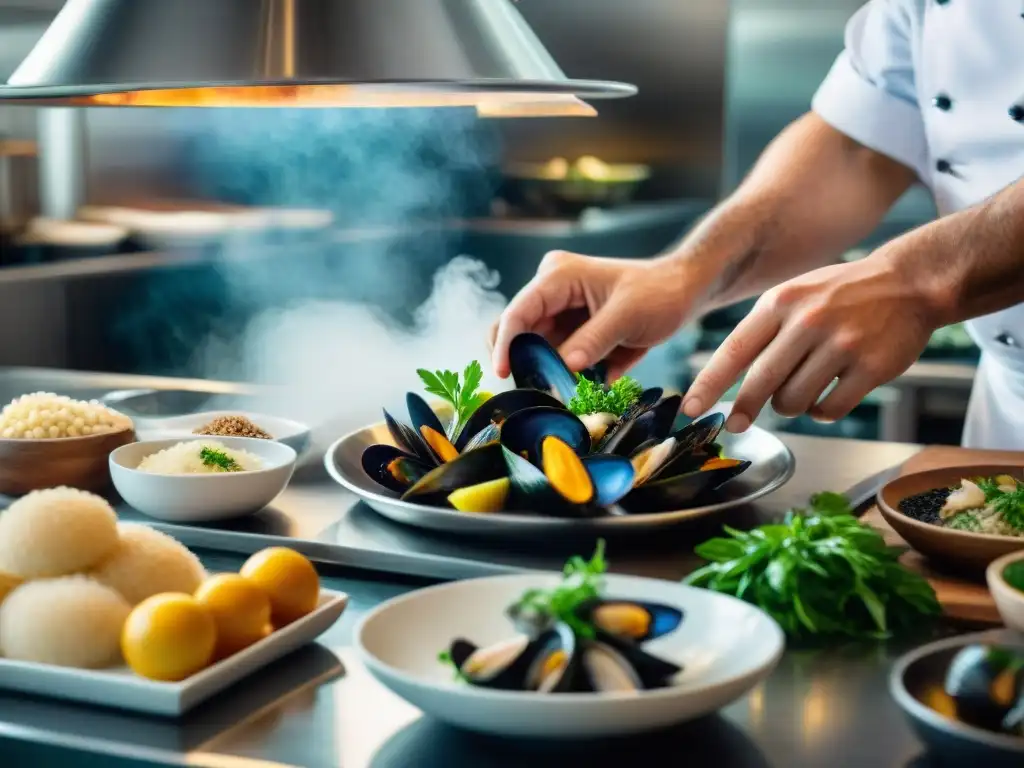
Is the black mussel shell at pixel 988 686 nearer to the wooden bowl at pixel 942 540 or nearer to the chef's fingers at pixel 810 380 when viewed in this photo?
the wooden bowl at pixel 942 540

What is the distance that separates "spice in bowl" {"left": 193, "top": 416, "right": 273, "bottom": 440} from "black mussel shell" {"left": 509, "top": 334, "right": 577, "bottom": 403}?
0.96 feet

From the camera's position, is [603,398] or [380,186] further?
[380,186]

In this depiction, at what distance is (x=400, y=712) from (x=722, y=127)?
324 centimetres

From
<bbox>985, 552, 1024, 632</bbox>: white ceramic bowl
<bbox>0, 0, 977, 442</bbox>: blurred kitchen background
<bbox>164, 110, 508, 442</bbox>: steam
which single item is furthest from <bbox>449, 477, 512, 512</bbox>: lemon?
<bbox>164, 110, 508, 442</bbox>: steam

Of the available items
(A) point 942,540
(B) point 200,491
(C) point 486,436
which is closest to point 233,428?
(B) point 200,491

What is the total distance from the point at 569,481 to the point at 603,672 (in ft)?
1.25

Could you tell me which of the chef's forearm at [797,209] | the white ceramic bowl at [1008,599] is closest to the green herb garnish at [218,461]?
the white ceramic bowl at [1008,599]

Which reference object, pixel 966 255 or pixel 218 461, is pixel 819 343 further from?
pixel 218 461

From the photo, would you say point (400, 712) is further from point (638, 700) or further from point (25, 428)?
point (25, 428)

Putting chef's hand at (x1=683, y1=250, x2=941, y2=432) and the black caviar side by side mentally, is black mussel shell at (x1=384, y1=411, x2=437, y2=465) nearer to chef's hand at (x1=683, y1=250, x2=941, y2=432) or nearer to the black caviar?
chef's hand at (x1=683, y1=250, x2=941, y2=432)

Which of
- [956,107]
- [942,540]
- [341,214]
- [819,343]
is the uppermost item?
[956,107]

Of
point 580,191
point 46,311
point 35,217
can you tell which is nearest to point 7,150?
point 35,217

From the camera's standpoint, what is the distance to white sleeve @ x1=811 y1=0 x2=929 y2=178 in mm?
2004

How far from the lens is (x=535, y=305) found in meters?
1.60
